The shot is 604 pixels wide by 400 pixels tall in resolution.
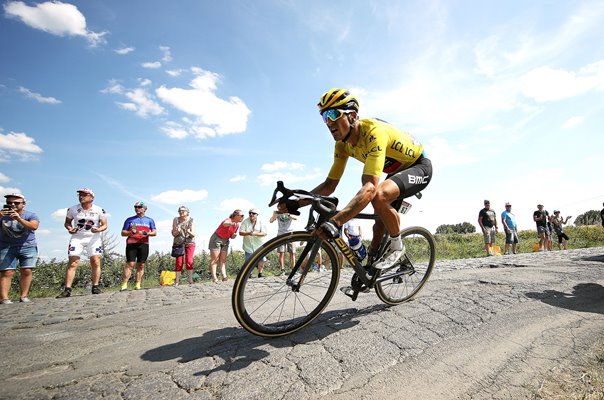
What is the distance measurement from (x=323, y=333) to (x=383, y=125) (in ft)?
7.93

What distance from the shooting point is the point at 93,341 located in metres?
3.55

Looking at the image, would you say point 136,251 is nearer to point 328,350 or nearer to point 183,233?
point 183,233

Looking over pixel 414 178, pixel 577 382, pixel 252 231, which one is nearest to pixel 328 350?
pixel 577 382

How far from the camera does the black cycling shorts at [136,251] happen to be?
812cm

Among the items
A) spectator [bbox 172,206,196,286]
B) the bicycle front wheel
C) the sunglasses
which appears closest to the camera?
the bicycle front wheel

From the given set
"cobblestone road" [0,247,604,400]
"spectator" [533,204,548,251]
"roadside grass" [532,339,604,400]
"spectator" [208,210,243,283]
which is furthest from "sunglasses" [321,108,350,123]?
"spectator" [533,204,548,251]

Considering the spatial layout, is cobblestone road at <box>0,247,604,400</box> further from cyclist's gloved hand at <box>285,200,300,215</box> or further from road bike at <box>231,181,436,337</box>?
cyclist's gloved hand at <box>285,200,300,215</box>

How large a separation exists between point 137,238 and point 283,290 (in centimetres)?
570

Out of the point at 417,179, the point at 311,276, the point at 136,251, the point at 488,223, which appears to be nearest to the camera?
the point at 311,276

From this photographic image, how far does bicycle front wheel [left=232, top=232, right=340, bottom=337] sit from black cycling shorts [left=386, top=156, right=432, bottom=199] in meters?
1.13

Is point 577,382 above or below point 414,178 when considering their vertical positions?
below

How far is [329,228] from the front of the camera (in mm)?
3064

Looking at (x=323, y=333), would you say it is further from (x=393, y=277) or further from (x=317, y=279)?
(x=393, y=277)

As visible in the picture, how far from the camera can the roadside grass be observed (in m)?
2.27
